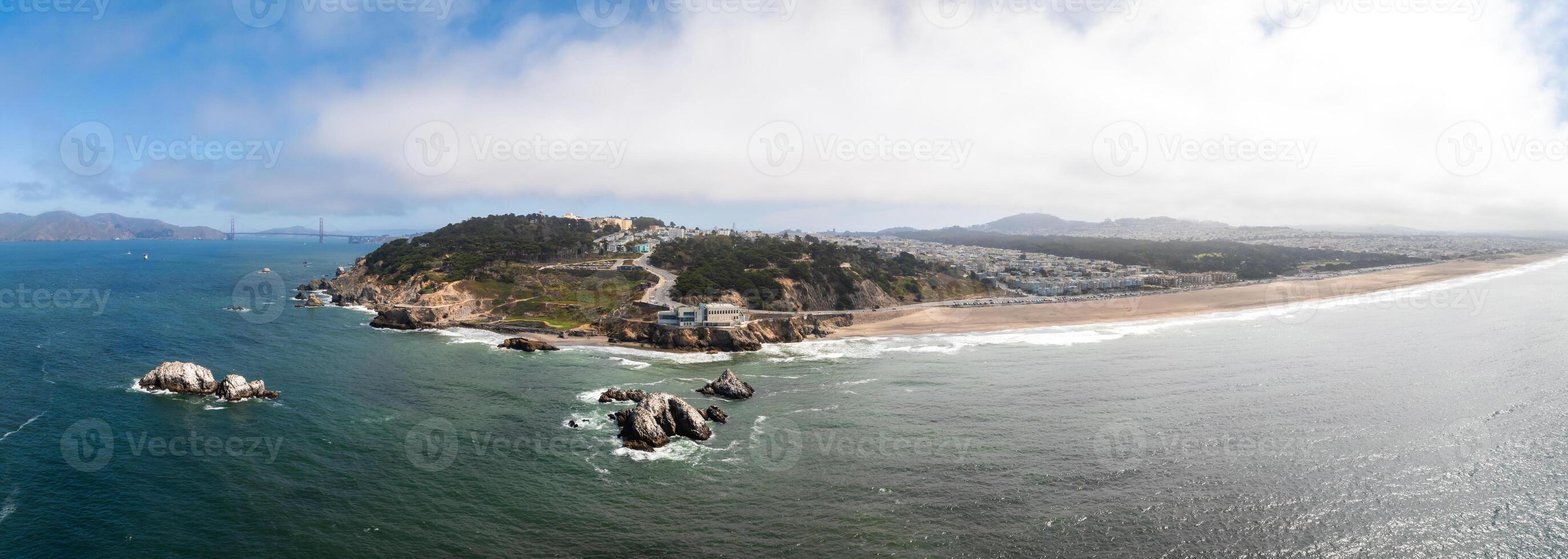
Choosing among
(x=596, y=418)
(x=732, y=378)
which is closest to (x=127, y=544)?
(x=596, y=418)

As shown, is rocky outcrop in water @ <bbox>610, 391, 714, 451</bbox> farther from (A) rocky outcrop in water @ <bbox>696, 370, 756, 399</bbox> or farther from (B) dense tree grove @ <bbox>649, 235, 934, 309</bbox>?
(B) dense tree grove @ <bbox>649, 235, 934, 309</bbox>

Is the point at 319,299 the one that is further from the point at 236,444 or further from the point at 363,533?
the point at 363,533

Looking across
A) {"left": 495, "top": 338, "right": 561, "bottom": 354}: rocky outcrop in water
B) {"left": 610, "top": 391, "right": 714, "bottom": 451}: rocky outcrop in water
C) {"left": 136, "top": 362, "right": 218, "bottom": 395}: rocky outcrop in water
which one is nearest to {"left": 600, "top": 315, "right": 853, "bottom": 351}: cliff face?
{"left": 495, "top": 338, "right": 561, "bottom": 354}: rocky outcrop in water

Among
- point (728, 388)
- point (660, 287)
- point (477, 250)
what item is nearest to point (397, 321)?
point (660, 287)

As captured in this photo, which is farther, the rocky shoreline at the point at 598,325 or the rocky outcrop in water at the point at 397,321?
the rocky outcrop in water at the point at 397,321

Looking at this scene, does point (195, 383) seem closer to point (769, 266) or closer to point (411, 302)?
point (411, 302)

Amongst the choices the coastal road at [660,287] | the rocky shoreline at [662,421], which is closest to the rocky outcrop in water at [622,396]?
the rocky shoreline at [662,421]

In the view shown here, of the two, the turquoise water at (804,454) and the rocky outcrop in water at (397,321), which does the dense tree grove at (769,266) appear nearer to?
the turquoise water at (804,454)
